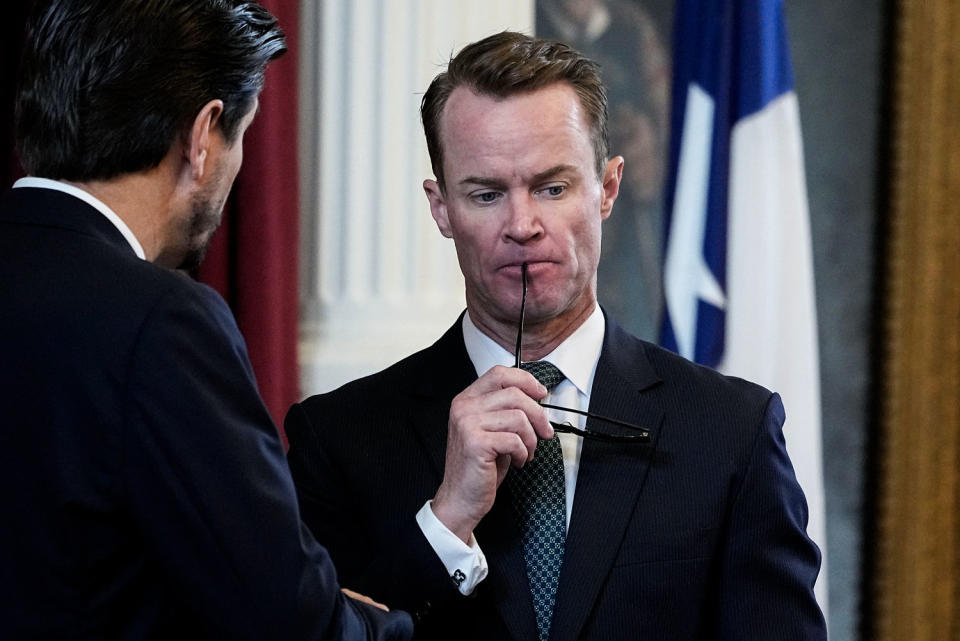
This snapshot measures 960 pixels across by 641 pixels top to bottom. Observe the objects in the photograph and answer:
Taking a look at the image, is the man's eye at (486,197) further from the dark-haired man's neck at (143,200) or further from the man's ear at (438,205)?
the dark-haired man's neck at (143,200)

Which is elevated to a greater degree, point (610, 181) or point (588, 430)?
point (610, 181)

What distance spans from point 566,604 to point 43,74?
37.5 inches

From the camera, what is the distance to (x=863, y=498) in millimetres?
3889

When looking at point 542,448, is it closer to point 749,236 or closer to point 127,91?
point 127,91

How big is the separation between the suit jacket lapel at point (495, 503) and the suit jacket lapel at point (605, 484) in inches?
2.1

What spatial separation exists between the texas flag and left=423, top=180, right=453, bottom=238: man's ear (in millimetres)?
1373

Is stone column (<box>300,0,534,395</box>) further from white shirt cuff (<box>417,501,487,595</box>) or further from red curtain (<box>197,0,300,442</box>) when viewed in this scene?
white shirt cuff (<box>417,501,487,595</box>)

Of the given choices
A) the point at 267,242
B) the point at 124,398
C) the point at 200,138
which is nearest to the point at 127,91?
the point at 200,138

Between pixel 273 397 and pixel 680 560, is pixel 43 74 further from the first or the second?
pixel 273 397

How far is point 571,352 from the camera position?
190cm

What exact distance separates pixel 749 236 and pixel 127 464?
7.59ft

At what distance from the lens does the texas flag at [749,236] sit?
325 centimetres

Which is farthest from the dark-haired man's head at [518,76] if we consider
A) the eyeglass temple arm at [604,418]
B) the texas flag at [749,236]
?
the texas flag at [749,236]

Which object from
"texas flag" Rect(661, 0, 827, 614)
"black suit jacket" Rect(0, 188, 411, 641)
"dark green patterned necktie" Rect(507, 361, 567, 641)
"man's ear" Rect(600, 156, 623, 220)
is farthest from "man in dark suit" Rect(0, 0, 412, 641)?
"texas flag" Rect(661, 0, 827, 614)
